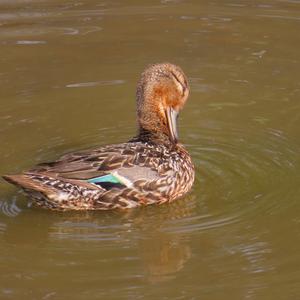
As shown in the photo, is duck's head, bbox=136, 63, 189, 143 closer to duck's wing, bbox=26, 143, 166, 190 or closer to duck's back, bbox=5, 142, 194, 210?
duck's back, bbox=5, 142, 194, 210

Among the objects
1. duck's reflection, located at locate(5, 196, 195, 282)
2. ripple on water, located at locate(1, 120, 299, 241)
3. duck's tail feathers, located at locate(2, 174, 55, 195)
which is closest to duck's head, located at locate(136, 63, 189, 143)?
ripple on water, located at locate(1, 120, 299, 241)

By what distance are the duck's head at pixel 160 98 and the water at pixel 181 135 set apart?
0.52m

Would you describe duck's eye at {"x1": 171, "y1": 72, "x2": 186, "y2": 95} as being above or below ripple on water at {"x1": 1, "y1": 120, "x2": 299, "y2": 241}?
above

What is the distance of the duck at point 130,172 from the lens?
351 inches

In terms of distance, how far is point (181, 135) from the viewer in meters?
10.8

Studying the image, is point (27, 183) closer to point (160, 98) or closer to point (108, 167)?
point (108, 167)

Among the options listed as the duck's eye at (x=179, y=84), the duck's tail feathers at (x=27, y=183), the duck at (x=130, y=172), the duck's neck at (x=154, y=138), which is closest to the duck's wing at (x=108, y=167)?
the duck at (x=130, y=172)

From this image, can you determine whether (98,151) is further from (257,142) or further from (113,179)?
(257,142)

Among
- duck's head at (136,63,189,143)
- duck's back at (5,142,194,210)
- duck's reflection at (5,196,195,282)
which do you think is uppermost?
duck's head at (136,63,189,143)

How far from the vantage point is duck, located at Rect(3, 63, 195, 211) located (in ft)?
29.2

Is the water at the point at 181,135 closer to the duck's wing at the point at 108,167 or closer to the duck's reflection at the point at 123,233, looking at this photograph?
the duck's reflection at the point at 123,233

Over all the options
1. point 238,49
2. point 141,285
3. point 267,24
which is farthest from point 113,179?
point 267,24

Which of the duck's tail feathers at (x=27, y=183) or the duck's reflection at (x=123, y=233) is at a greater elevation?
the duck's tail feathers at (x=27, y=183)

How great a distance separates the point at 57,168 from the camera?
8.96 metres
